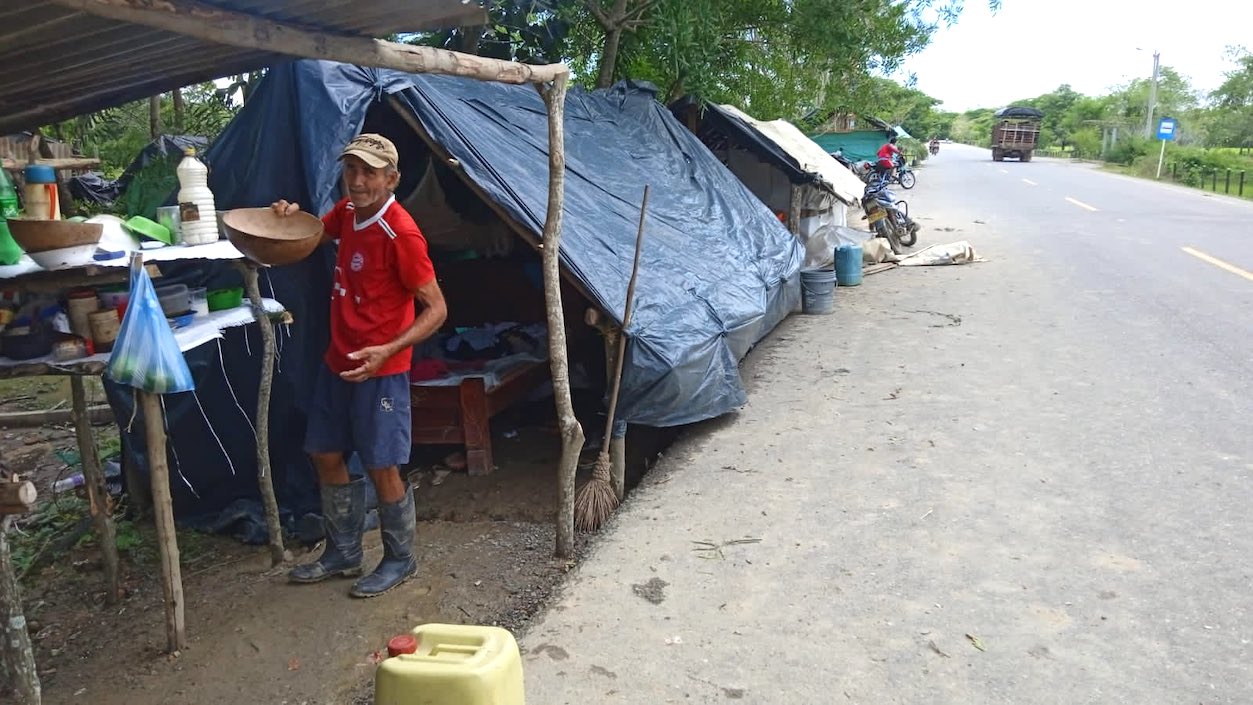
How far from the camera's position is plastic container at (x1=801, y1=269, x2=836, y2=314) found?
8.80 meters

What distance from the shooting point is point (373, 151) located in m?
3.14

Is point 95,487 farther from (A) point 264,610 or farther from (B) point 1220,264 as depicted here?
(B) point 1220,264

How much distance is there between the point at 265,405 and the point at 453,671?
2095mm

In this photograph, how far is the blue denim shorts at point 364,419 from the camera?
129 inches

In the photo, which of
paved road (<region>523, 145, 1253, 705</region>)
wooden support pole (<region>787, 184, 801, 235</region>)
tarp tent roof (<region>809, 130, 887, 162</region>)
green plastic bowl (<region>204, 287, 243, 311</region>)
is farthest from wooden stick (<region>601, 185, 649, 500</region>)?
tarp tent roof (<region>809, 130, 887, 162</region>)

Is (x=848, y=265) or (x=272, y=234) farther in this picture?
(x=848, y=265)

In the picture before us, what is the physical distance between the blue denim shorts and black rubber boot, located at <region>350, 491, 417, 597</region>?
265 millimetres

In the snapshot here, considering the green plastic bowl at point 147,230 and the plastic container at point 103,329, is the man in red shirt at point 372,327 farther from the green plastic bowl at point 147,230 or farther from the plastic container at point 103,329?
the plastic container at point 103,329

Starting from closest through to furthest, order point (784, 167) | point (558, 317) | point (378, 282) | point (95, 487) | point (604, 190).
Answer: point (378, 282) < point (95, 487) < point (558, 317) < point (604, 190) < point (784, 167)

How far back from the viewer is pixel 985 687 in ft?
9.13

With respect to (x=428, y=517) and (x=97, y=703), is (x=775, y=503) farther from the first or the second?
(x=97, y=703)

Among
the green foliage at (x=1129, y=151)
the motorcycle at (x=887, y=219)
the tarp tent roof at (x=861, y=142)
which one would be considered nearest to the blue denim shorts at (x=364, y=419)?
the motorcycle at (x=887, y=219)

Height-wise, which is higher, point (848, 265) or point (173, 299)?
point (173, 299)

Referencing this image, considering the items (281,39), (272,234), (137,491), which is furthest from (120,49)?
(137,491)
